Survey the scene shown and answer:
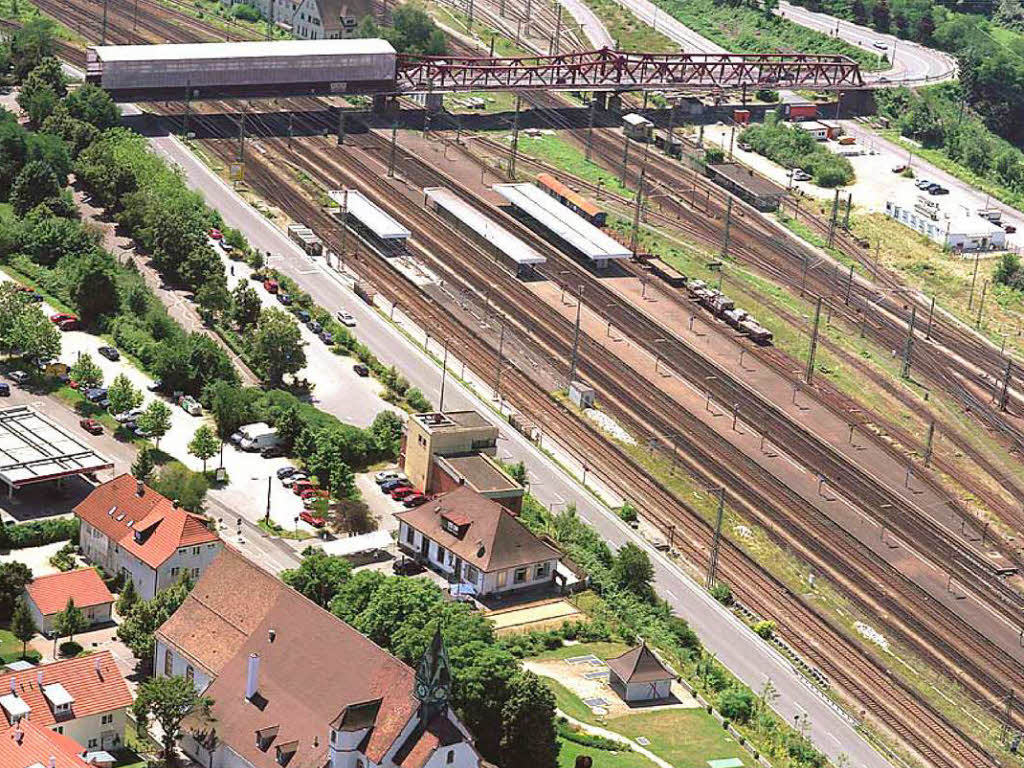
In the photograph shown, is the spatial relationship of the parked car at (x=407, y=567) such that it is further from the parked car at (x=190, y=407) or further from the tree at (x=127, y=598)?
the parked car at (x=190, y=407)

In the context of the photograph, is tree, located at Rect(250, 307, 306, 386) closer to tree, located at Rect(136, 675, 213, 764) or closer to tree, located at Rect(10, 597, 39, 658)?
tree, located at Rect(10, 597, 39, 658)

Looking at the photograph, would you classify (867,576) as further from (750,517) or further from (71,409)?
(71,409)

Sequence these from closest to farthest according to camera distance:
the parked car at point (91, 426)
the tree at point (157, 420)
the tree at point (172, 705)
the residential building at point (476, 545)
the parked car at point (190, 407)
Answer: the tree at point (172, 705)
the residential building at point (476, 545)
the tree at point (157, 420)
the parked car at point (91, 426)
the parked car at point (190, 407)

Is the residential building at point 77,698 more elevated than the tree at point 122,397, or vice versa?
the residential building at point 77,698

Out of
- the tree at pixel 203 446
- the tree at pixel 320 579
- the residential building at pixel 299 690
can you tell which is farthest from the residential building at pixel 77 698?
the tree at pixel 203 446

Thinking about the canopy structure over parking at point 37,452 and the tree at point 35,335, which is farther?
the tree at point 35,335

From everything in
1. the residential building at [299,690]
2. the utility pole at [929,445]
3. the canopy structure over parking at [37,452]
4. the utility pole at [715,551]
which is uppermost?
the residential building at [299,690]

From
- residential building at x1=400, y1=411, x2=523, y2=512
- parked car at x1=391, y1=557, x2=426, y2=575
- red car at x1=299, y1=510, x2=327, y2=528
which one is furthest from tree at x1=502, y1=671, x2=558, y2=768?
red car at x1=299, y1=510, x2=327, y2=528
